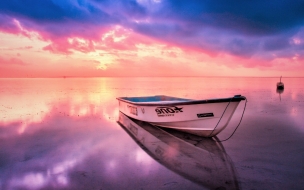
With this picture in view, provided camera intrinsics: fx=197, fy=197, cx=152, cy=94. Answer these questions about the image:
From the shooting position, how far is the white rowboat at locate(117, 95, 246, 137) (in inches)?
305

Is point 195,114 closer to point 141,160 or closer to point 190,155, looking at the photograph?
point 190,155

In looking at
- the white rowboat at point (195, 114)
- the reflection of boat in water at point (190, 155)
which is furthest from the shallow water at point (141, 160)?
the white rowboat at point (195, 114)

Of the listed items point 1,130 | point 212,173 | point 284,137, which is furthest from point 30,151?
point 284,137

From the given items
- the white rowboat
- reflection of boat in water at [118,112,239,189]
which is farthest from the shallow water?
the white rowboat

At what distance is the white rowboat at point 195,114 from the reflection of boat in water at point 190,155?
0.48 metres

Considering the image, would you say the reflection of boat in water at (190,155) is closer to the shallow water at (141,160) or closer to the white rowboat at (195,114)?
the shallow water at (141,160)

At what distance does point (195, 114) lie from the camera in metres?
8.36

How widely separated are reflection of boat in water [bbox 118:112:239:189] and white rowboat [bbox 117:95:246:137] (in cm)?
48

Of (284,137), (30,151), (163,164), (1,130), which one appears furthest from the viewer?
(1,130)

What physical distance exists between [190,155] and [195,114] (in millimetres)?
2071

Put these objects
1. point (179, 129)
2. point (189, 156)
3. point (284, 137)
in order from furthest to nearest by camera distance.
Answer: point (179, 129), point (284, 137), point (189, 156)

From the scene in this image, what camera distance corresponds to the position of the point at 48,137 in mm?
9227

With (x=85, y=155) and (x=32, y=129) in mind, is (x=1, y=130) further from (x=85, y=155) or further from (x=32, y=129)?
(x=85, y=155)

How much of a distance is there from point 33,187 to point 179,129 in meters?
6.24
